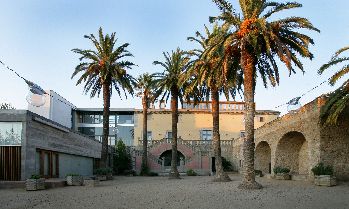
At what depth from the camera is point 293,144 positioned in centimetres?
3512

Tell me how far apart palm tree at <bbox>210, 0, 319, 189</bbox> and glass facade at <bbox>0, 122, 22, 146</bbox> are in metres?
13.8

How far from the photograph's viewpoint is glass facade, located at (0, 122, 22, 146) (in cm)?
2612

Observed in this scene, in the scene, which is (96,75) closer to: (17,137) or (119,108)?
(17,137)

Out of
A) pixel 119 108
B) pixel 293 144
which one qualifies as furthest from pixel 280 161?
pixel 119 108

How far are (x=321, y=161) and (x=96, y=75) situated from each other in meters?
19.2

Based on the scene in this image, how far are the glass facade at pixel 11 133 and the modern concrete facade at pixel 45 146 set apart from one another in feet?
0.22

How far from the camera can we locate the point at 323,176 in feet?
79.7

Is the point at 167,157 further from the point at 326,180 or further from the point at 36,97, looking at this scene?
the point at 326,180

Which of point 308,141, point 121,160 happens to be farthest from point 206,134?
point 308,141

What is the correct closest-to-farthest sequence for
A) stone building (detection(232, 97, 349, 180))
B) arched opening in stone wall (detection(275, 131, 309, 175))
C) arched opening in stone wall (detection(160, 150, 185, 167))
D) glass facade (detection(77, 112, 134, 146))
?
1. stone building (detection(232, 97, 349, 180))
2. arched opening in stone wall (detection(275, 131, 309, 175))
3. arched opening in stone wall (detection(160, 150, 185, 167))
4. glass facade (detection(77, 112, 134, 146))

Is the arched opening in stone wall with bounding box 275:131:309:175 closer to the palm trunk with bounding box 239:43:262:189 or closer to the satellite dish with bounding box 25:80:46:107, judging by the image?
the palm trunk with bounding box 239:43:262:189

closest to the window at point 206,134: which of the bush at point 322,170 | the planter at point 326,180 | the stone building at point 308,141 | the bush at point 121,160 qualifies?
the bush at point 121,160

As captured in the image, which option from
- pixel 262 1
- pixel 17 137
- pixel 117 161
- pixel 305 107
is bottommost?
pixel 117 161

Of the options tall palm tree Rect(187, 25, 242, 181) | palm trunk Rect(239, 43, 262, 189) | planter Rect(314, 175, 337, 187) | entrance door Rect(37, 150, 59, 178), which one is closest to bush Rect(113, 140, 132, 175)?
entrance door Rect(37, 150, 59, 178)
